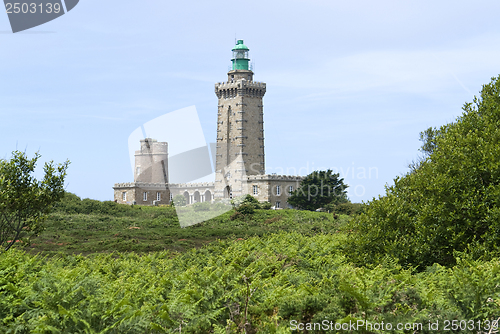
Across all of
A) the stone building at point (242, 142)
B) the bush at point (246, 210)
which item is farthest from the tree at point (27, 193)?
the stone building at point (242, 142)

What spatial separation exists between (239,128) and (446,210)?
5515cm

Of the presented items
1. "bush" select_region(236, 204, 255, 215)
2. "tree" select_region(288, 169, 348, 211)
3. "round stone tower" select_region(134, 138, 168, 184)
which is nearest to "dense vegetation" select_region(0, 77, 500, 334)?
"bush" select_region(236, 204, 255, 215)

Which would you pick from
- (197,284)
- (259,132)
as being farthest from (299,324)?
(259,132)

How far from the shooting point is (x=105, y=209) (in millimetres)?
53156

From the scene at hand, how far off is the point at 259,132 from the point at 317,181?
43.5 ft

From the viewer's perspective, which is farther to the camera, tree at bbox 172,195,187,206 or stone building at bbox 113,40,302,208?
tree at bbox 172,195,187,206

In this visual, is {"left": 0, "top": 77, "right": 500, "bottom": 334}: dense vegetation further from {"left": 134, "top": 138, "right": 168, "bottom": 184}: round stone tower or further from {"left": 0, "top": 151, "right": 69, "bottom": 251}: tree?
{"left": 134, "top": 138, "right": 168, "bottom": 184}: round stone tower

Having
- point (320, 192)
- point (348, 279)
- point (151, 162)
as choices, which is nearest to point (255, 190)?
point (320, 192)

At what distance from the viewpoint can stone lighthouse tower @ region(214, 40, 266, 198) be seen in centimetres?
6688

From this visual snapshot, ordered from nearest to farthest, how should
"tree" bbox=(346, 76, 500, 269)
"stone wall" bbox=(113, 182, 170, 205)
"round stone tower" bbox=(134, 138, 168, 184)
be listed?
"tree" bbox=(346, 76, 500, 269)
"stone wall" bbox=(113, 182, 170, 205)
"round stone tower" bbox=(134, 138, 168, 184)

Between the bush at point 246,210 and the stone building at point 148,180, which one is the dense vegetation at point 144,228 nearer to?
the bush at point 246,210

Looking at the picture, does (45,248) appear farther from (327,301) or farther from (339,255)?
(327,301)

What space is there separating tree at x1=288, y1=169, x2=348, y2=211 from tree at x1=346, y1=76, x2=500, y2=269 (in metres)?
44.9

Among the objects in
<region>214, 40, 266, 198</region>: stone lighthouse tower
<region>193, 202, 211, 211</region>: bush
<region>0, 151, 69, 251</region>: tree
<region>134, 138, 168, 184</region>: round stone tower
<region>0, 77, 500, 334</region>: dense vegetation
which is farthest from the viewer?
<region>134, 138, 168, 184</region>: round stone tower
